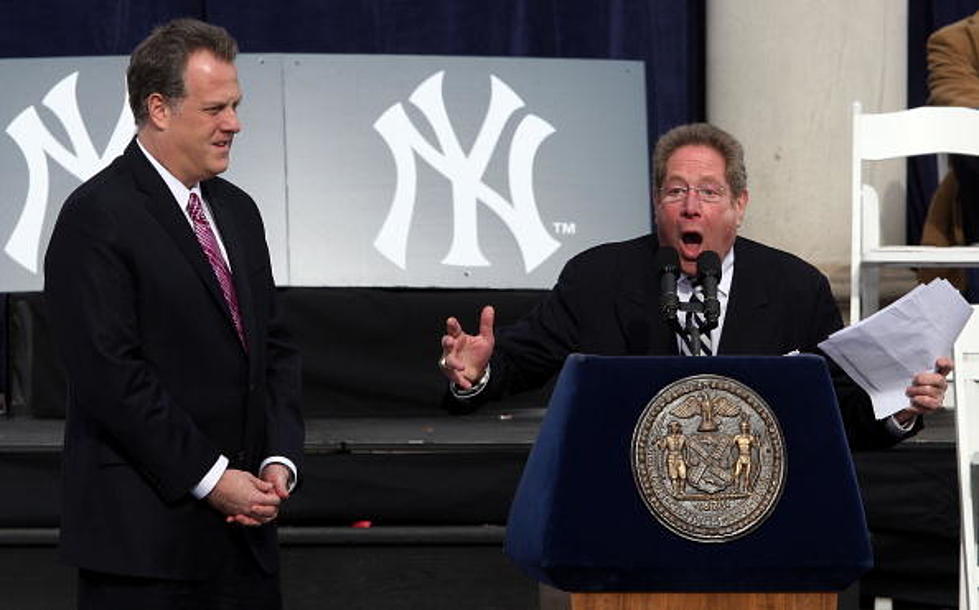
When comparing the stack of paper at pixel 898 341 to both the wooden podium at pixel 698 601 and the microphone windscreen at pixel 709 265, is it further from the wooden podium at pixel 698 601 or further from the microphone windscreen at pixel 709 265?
the wooden podium at pixel 698 601

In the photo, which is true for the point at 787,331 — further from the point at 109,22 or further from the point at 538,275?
the point at 109,22

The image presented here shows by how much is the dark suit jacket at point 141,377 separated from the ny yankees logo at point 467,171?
2843 millimetres

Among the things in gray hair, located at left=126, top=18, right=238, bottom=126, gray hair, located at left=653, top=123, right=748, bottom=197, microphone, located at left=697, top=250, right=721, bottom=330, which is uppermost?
gray hair, located at left=126, top=18, right=238, bottom=126

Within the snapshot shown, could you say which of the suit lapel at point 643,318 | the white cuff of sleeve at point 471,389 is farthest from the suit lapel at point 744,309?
the white cuff of sleeve at point 471,389

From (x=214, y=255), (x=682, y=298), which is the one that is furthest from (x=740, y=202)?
(x=214, y=255)

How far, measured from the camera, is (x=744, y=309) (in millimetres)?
3896

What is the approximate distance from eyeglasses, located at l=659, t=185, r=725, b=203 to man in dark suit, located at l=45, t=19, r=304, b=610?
88 cm

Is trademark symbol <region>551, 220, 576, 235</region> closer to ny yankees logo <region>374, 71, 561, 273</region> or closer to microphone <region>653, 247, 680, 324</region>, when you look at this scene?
ny yankees logo <region>374, 71, 561, 273</region>

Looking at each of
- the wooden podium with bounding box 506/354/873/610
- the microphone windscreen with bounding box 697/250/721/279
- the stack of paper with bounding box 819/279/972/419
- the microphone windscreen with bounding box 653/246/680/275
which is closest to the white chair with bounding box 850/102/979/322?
the stack of paper with bounding box 819/279/972/419

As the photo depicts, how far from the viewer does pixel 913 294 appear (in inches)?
136

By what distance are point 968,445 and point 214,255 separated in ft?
7.73

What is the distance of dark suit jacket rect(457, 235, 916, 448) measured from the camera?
3.87 m

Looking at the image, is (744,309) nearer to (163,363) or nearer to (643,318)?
(643,318)

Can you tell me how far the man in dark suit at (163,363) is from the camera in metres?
3.30
